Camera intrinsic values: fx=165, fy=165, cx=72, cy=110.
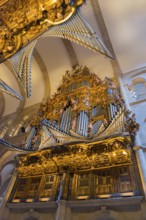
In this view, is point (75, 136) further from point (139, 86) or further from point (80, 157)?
point (139, 86)

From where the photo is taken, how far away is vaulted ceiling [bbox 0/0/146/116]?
37.8 ft

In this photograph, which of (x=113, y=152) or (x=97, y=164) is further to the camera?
(x=97, y=164)

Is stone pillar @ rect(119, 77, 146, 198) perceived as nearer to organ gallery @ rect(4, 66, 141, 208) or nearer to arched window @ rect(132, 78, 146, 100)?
organ gallery @ rect(4, 66, 141, 208)

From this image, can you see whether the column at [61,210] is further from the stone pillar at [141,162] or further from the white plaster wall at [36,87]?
the white plaster wall at [36,87]

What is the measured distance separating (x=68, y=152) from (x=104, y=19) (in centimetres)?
1032

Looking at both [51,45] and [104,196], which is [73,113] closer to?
[104,196]

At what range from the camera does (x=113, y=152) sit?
567cm

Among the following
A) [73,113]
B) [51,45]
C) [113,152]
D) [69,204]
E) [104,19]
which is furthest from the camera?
[51,45]

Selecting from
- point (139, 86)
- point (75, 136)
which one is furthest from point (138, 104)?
point (75, 136)

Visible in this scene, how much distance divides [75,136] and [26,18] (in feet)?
13.5

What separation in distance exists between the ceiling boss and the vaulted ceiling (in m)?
9.16

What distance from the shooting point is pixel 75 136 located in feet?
20.5

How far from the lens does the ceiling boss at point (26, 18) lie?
3.80 metres

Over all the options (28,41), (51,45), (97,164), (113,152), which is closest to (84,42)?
(28,41)
